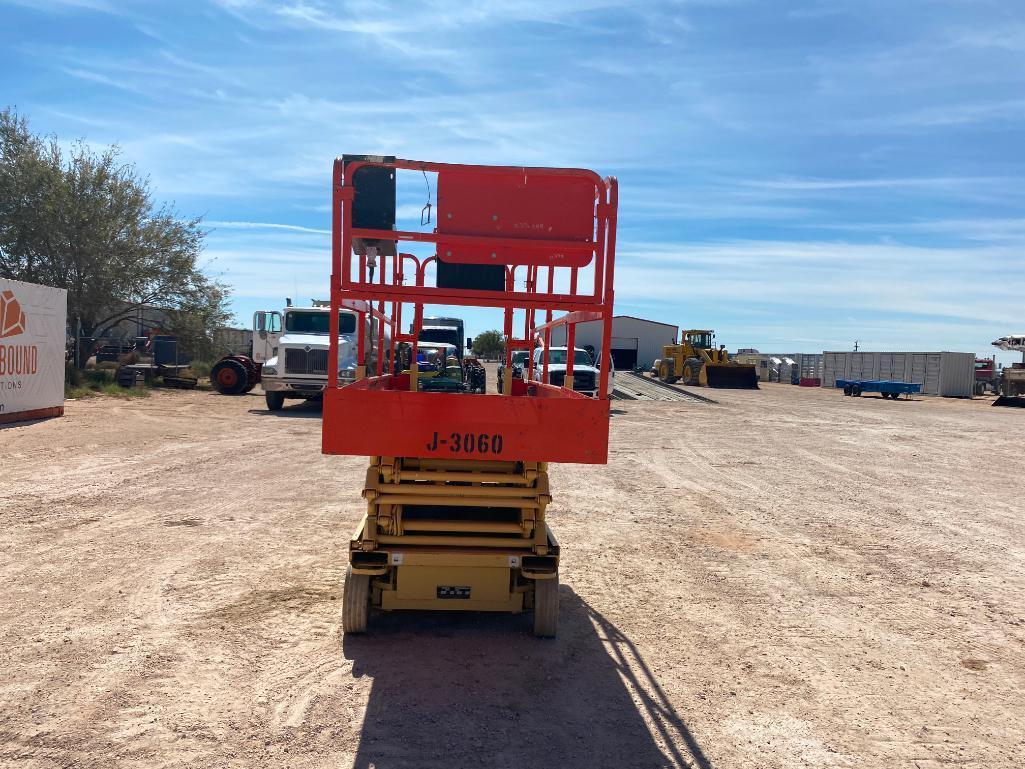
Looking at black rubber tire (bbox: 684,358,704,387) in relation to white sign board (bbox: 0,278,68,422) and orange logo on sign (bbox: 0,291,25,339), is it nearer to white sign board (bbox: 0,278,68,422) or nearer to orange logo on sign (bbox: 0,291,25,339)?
white sign board (bbox: 0,278,68,422)

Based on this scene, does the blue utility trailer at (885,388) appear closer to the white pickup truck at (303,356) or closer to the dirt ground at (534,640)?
the white pickup truck at (303,356)

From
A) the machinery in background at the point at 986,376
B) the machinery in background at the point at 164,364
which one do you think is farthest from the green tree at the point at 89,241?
the machinery in background at the point at 986,376

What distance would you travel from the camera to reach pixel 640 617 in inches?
228

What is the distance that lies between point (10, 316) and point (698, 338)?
35.5m

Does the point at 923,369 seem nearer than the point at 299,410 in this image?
No

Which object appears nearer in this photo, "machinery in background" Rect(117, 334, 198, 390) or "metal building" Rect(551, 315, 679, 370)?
"machinery in background" Rect(117, 334, 198, 390)

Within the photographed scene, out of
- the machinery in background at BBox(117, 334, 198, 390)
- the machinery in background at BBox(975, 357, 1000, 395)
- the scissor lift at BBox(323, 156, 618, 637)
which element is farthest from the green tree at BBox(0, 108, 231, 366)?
the machinery in background at BBox(975, 357, 1000, 395)

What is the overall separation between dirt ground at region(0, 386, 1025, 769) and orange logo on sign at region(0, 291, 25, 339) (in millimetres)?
5711

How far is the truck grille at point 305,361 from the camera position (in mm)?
19891

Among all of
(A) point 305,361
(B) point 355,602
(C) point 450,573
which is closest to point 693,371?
(A) point 305,361

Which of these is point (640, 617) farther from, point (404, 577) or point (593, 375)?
point (593, 375)

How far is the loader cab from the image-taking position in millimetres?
43719

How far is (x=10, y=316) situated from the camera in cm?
1523

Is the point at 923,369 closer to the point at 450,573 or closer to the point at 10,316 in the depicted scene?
the point at 10,316
